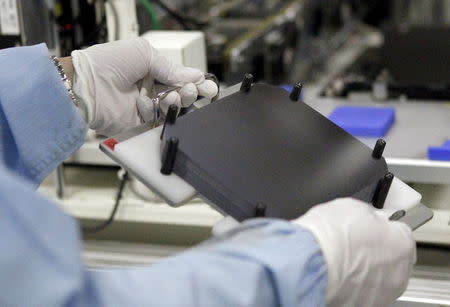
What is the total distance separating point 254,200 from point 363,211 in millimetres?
153

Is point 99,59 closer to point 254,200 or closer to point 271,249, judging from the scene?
point 254,200

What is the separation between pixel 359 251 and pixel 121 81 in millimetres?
609

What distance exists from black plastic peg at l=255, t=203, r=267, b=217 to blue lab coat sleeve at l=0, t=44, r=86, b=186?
415mm

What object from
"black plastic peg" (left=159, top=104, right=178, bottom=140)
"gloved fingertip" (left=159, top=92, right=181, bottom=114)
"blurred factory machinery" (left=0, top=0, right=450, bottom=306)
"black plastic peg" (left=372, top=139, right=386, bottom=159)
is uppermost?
"black plastic peg" (left=159, top=104, right=178, bottom=140)

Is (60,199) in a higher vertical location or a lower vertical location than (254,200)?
lower

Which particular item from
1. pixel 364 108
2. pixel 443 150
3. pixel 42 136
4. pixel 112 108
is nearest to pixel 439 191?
pixel 443 150

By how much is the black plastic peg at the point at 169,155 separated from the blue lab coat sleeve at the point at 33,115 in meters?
0.28

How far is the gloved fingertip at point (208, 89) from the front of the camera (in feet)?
4.11

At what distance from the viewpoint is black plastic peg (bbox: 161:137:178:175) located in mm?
988

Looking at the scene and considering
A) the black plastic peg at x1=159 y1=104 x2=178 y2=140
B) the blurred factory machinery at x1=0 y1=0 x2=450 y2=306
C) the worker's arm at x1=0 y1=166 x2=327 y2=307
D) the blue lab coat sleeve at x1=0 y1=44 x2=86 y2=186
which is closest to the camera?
the worker's arm at x1=0 y1=166 x2=327 y2=307

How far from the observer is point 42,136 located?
3.88ft

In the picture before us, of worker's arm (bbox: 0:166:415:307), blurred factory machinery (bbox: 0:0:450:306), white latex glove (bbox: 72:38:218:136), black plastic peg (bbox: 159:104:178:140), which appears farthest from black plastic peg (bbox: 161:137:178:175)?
blurred factory machinery (bbox: 0:0:450:306)

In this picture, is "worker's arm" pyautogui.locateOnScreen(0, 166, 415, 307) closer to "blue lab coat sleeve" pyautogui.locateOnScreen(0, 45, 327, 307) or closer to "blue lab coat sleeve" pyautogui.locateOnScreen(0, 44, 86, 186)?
"blue lab coat sleeve" pyautogui.locateOnScreen(0, 45, 327, 307)

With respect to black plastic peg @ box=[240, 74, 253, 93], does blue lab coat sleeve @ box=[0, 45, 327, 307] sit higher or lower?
lower
